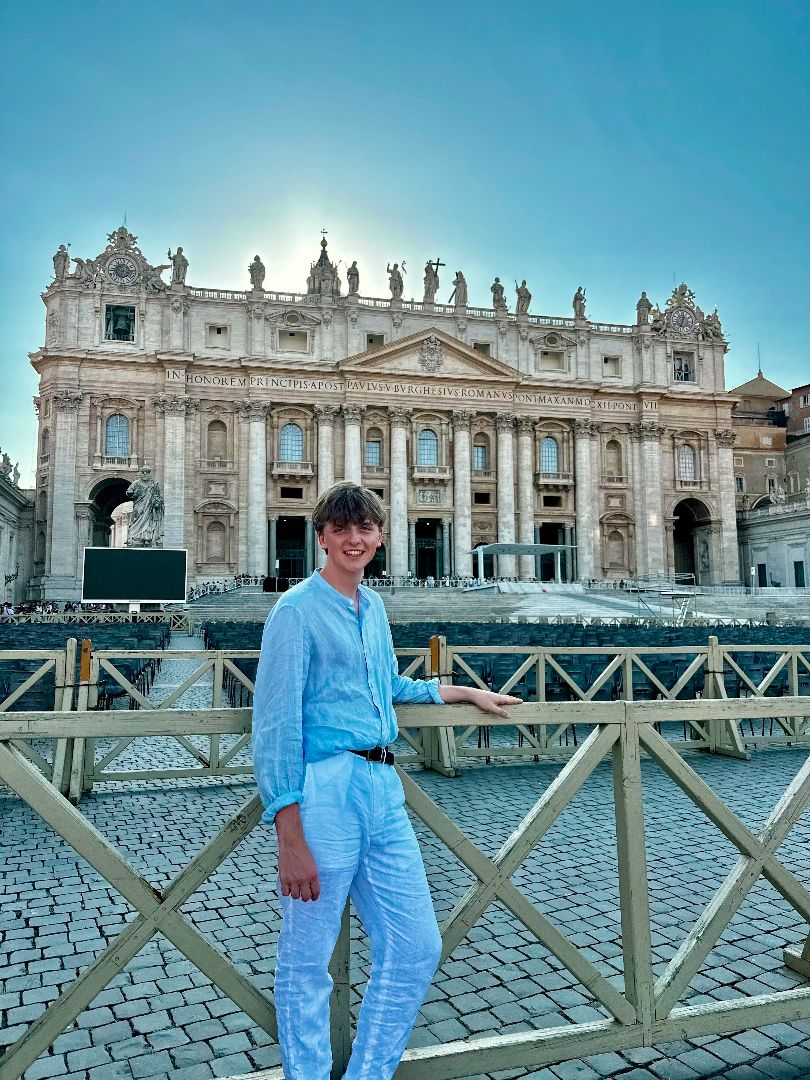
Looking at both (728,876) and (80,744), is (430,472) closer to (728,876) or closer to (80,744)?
(80,744)

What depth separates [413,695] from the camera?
2.87m

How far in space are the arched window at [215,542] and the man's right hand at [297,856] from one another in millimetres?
45652

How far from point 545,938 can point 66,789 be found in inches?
233

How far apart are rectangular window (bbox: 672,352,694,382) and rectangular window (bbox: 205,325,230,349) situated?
109 ft

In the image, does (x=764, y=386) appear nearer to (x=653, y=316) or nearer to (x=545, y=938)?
(x=653, y=316)

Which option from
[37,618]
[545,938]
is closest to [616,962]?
[545,938]

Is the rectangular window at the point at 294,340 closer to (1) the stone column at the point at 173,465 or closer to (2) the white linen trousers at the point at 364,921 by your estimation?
(1) the stone column at the point at 173,465

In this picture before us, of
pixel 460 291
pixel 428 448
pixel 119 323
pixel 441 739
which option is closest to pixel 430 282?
pixel 460 291

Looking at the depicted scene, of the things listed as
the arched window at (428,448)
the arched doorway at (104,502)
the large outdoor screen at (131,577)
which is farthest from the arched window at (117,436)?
the large outdoor screen at (131,577)

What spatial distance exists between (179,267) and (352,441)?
52.4 ft

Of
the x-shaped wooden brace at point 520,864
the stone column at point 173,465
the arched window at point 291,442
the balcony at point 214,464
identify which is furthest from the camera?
the arched window at point 291,442

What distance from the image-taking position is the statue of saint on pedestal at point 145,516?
32.3 metres

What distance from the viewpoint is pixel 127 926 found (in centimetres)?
239

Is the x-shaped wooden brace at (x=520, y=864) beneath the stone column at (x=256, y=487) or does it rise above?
beneath
